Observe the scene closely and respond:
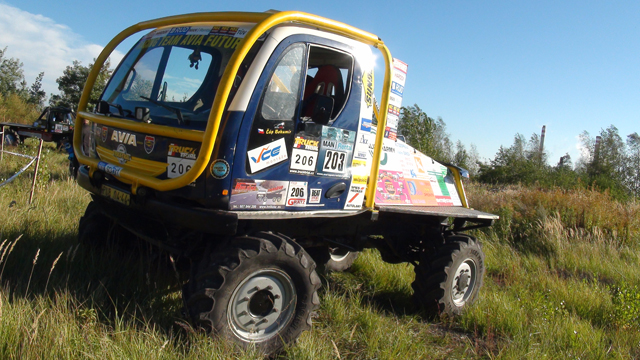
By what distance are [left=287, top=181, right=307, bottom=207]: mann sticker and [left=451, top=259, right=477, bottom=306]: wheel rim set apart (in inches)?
89.9

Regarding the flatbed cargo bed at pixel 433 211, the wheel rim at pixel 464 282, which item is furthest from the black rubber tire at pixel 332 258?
the wheel rim at pixel 464 282

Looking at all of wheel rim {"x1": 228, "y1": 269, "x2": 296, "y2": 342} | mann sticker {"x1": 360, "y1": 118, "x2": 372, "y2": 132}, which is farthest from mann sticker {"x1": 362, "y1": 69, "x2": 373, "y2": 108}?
wheel rim {"x1": 228, "y1": 269, "x2": 296, "y2": 342}

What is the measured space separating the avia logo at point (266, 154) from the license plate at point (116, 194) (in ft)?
3.35

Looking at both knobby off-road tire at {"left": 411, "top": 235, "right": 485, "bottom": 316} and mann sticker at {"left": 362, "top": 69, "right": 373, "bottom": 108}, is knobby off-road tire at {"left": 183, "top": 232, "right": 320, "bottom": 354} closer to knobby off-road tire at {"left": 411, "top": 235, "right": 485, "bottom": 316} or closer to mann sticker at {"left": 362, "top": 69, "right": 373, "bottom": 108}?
mann sticker at {"left": 362, "top": 69, "right": 373, "bottom": 108}

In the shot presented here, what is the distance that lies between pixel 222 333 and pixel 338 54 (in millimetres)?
2397

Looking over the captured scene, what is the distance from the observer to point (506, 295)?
5637 mm

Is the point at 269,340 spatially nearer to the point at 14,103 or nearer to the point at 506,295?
the point at 506,295

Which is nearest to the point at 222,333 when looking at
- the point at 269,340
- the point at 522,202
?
the point at 269,340

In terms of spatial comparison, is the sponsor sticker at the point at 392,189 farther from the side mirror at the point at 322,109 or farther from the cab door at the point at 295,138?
the side mirror at the point at 322,109

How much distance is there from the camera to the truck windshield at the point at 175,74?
3.33m

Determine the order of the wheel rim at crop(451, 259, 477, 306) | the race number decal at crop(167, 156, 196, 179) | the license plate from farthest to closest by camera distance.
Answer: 1. the wheel rim at crop(451, 259, 477, 306)
2. the license plate
3. the race number decal at crop(167, 156, 196, 179)

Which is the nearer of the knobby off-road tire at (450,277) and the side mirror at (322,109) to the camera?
the side mirror at (322,109)

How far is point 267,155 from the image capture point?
10.5 feet

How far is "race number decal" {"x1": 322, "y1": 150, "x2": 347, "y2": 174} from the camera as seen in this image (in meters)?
3.61
